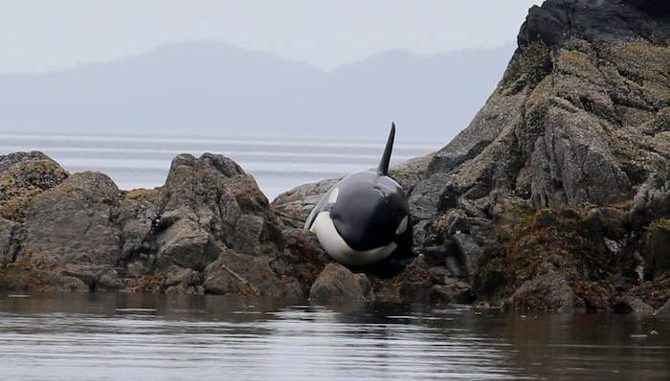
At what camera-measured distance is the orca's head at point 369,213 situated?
28781 mm

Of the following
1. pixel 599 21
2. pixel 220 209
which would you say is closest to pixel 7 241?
pixel 220 209

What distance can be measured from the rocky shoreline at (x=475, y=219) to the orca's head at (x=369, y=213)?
58cm

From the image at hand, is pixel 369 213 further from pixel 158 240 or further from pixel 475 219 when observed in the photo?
pixel 158 240

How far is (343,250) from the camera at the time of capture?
2872 cm

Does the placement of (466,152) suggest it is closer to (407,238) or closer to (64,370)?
Answer: (407,238)

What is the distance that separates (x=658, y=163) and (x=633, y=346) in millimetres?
10644

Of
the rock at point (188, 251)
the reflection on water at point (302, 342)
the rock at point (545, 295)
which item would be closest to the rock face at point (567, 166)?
the rock at point (545, 295)

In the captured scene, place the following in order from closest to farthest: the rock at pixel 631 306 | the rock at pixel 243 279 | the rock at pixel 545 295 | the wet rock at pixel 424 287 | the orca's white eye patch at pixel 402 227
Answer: the rock at pixel 631 306
the rock at pixel 545 295
the rock at pixel 243 279
the wet rock at pixel 424 287
the orca's white eye patch at pixel 402 227

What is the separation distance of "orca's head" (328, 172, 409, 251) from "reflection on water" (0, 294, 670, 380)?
371 centimetres

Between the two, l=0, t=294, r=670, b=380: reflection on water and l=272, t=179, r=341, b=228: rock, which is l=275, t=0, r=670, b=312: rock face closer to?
l=272, t=179, r=341, b=228: rock

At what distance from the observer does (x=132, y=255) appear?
27.8m

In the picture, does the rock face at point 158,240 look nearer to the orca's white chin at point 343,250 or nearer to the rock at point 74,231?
the rock at point 74,231

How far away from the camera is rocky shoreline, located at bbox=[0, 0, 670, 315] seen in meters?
25.6

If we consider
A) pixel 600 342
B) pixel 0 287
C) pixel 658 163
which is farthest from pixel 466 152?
pixel 600 342
